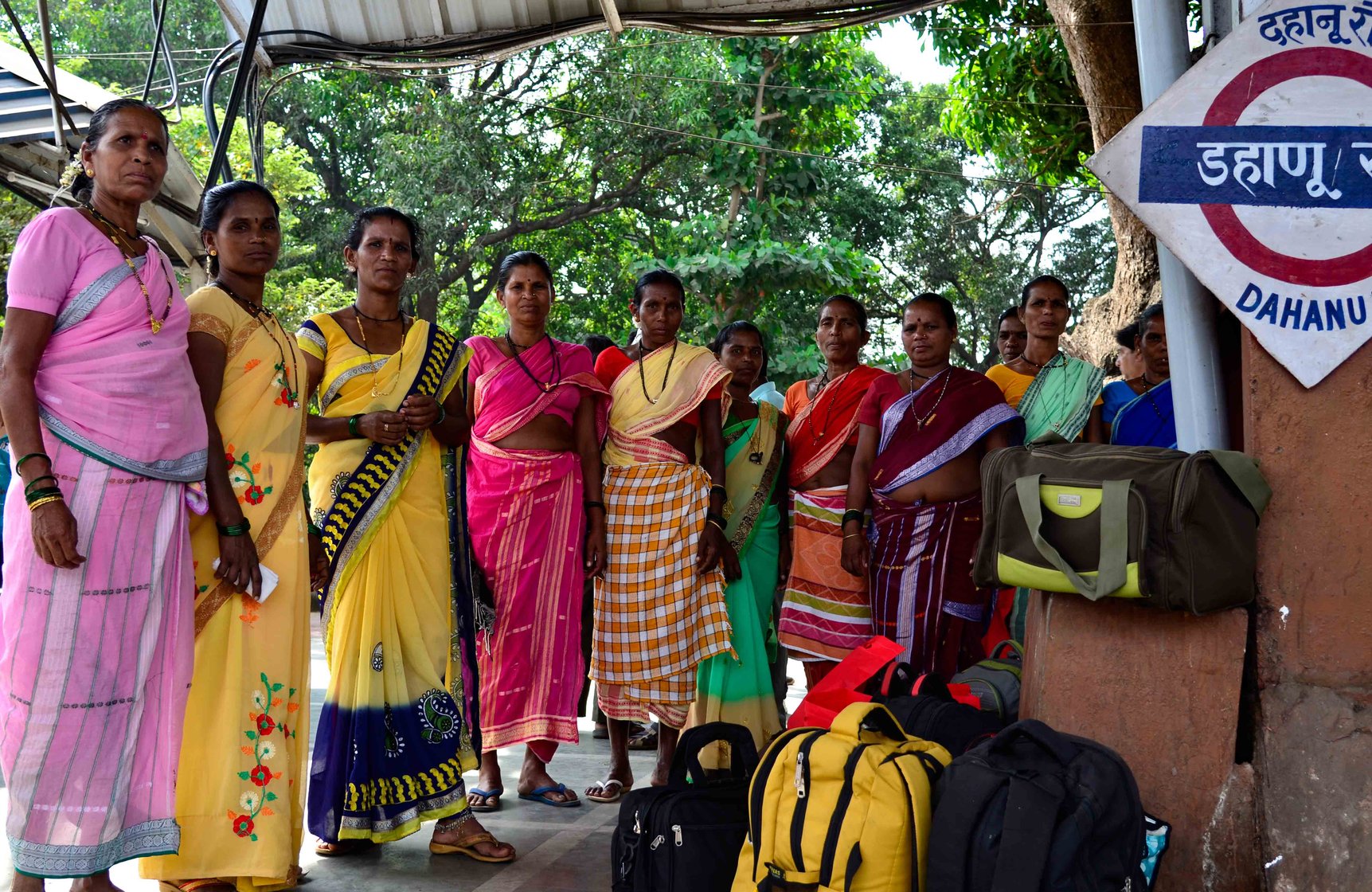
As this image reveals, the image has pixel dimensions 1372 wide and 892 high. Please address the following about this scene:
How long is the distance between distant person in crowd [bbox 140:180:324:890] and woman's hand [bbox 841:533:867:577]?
7.49 feet

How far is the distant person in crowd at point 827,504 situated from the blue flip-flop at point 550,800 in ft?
3.90

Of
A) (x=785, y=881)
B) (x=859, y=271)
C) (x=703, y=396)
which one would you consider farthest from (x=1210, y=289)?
(x=859, y=271)

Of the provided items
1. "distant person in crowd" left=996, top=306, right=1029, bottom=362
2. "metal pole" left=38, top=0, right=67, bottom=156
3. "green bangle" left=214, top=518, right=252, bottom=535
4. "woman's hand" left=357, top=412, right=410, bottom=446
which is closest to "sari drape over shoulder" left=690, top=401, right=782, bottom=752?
"distant person in crowd" left=996, top=306, right=1029, bottom=362

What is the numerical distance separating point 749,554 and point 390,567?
6.22ft

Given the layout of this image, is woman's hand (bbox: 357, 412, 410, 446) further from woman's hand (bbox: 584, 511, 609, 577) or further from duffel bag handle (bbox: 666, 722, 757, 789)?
duffel bag handle (bbox: 666, 722, 757, 789)

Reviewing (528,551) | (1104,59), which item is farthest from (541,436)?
(1104,59)

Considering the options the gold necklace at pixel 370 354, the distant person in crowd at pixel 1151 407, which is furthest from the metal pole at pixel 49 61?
the distant person in crowd at pixel 1151 407

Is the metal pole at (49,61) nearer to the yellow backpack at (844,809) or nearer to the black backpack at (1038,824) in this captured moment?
the yellow backpack at (844,809)

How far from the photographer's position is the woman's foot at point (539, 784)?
15.5ft

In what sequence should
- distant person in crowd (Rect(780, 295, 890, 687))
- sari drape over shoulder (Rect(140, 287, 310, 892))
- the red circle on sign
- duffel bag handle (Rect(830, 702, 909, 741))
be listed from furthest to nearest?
distant person in crowd (Rect(780, 295, 890, 687)), sari drape over shoulder (Rect(140, 287, 310, 892)), the red circle on sign, duffel bag handle (Rect(830, 702, 909, 741))

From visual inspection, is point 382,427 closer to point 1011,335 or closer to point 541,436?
point 541,436

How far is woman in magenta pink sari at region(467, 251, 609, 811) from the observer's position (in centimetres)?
468

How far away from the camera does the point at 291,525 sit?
3.65m

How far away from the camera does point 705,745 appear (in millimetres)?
3232
